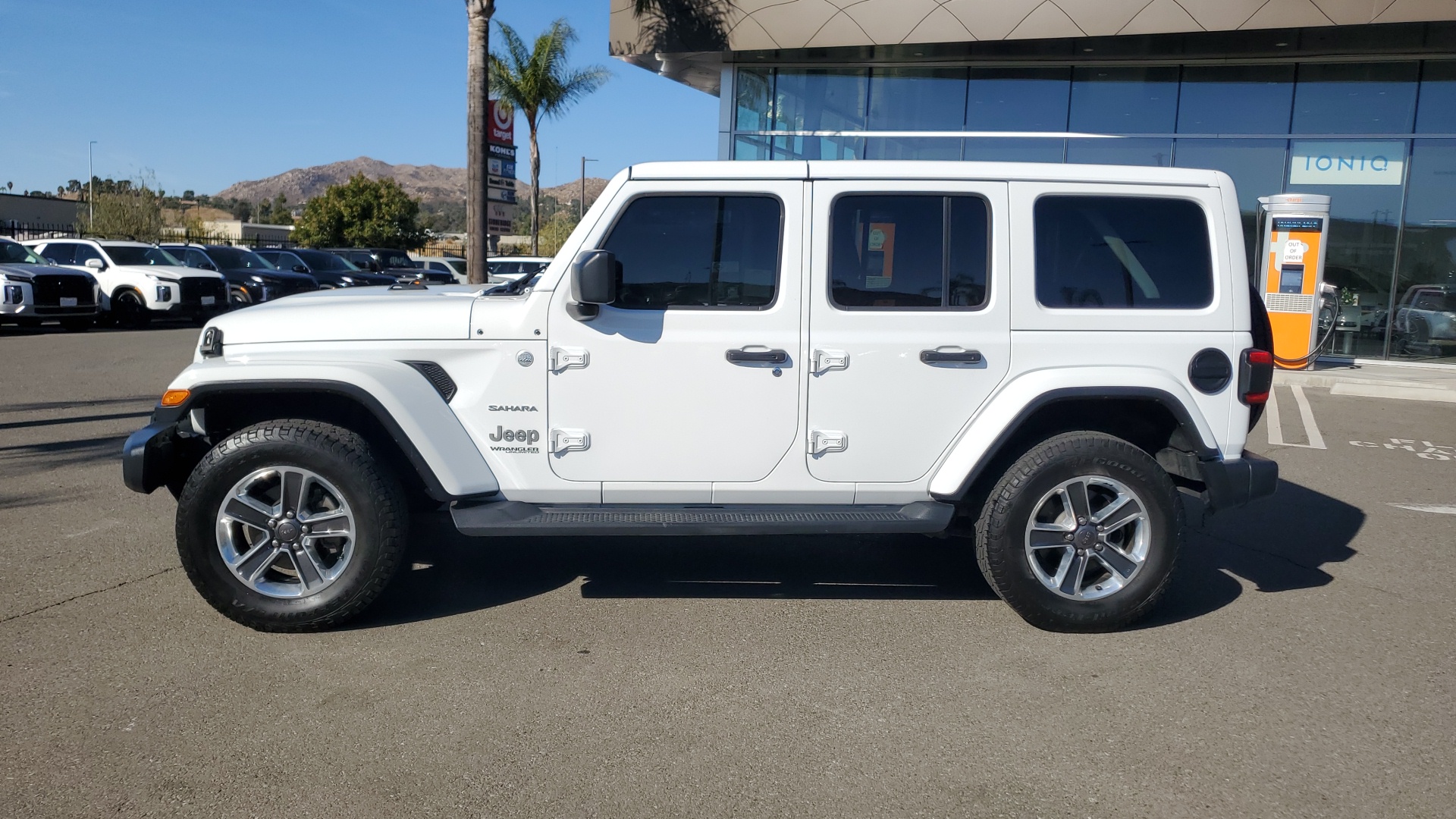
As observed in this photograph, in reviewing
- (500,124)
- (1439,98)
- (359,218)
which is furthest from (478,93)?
(359,218)

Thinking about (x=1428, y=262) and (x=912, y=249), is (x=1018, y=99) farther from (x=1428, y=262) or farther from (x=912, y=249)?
(x=912, y=249)

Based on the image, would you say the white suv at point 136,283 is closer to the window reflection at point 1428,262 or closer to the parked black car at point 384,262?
the parked black car at point 384,262

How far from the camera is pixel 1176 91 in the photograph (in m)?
17.5

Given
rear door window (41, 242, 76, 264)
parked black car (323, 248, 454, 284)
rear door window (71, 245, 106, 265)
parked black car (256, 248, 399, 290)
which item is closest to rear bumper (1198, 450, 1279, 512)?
parked black car (256, 248, 399, 290)

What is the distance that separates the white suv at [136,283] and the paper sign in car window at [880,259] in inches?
731

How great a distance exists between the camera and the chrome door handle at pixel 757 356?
4379 mm

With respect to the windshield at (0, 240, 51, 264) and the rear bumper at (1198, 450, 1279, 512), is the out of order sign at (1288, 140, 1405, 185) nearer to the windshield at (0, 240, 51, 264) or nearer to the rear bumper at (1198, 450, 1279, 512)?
the rear bumper at (1198, 450, 1279, 512)

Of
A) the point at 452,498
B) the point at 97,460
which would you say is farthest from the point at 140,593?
the point at 97,460

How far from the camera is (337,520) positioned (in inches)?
169

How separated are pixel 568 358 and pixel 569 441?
13.8 inches

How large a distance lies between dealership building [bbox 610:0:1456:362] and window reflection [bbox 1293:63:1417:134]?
0.08 feet

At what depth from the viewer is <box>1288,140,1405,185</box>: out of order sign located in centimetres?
1673

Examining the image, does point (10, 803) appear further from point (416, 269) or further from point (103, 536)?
point (416, 269)

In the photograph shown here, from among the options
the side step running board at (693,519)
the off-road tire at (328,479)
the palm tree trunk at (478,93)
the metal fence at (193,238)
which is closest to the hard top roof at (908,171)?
the side step running board at (693,519)
